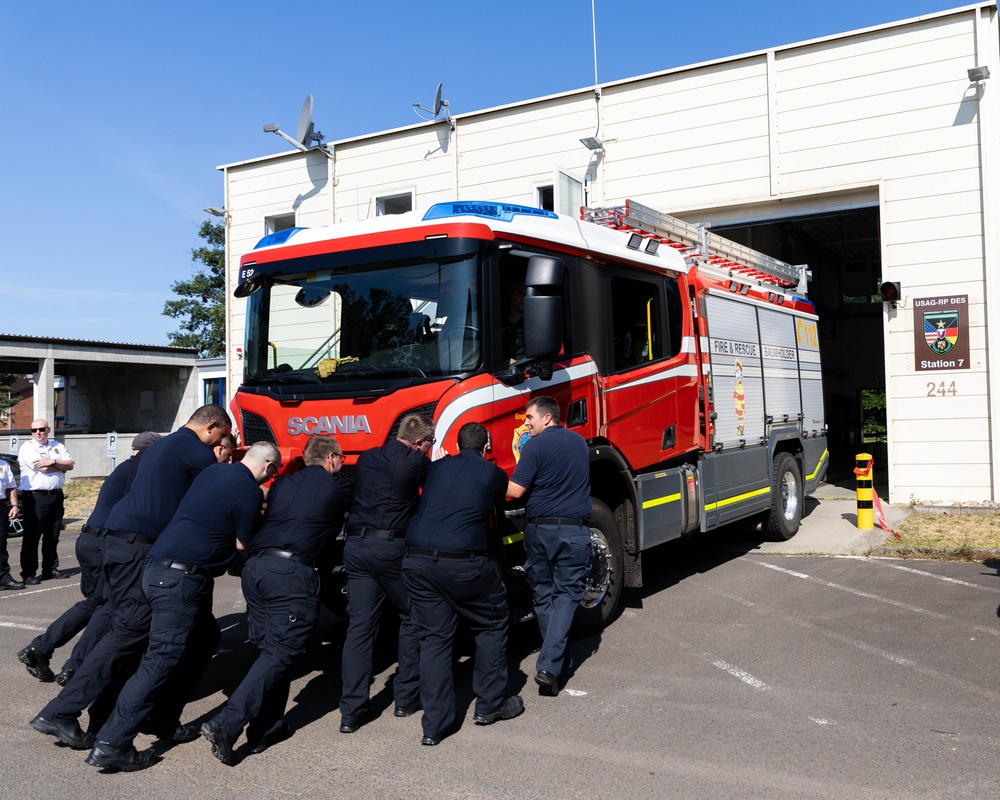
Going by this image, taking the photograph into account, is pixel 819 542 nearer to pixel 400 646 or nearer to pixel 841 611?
pixel 841 611

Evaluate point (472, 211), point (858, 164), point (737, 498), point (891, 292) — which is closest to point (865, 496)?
point (737, 498)

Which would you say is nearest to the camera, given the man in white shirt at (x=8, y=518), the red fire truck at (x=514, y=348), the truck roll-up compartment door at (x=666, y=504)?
the red fire truck at (x=514, y=348)

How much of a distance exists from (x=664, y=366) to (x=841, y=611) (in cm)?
246

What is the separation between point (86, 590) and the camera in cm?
586

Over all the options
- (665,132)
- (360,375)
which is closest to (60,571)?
(360,375)

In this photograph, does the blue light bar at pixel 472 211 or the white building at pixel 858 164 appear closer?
the blue light bar at pixel 472 211

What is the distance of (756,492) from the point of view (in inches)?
382

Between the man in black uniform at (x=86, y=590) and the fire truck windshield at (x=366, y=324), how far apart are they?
1083 mm

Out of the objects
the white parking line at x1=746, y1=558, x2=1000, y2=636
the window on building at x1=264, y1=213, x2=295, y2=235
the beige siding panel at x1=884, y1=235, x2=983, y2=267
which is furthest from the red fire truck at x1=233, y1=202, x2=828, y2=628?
the window on building at x1=264, y1=213, x2=295, y2=235

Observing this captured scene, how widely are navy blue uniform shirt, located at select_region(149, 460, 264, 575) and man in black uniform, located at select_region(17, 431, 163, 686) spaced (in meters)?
1.16

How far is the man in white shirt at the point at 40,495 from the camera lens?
32.0ft

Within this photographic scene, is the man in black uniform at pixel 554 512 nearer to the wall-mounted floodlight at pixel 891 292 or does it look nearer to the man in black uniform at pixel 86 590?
the man in black uniform at pixel 86 590

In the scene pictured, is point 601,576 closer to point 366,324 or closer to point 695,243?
point 366,324

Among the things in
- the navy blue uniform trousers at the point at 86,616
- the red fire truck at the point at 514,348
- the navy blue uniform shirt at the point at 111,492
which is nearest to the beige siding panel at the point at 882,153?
the red fire truck at the point at 514,348
